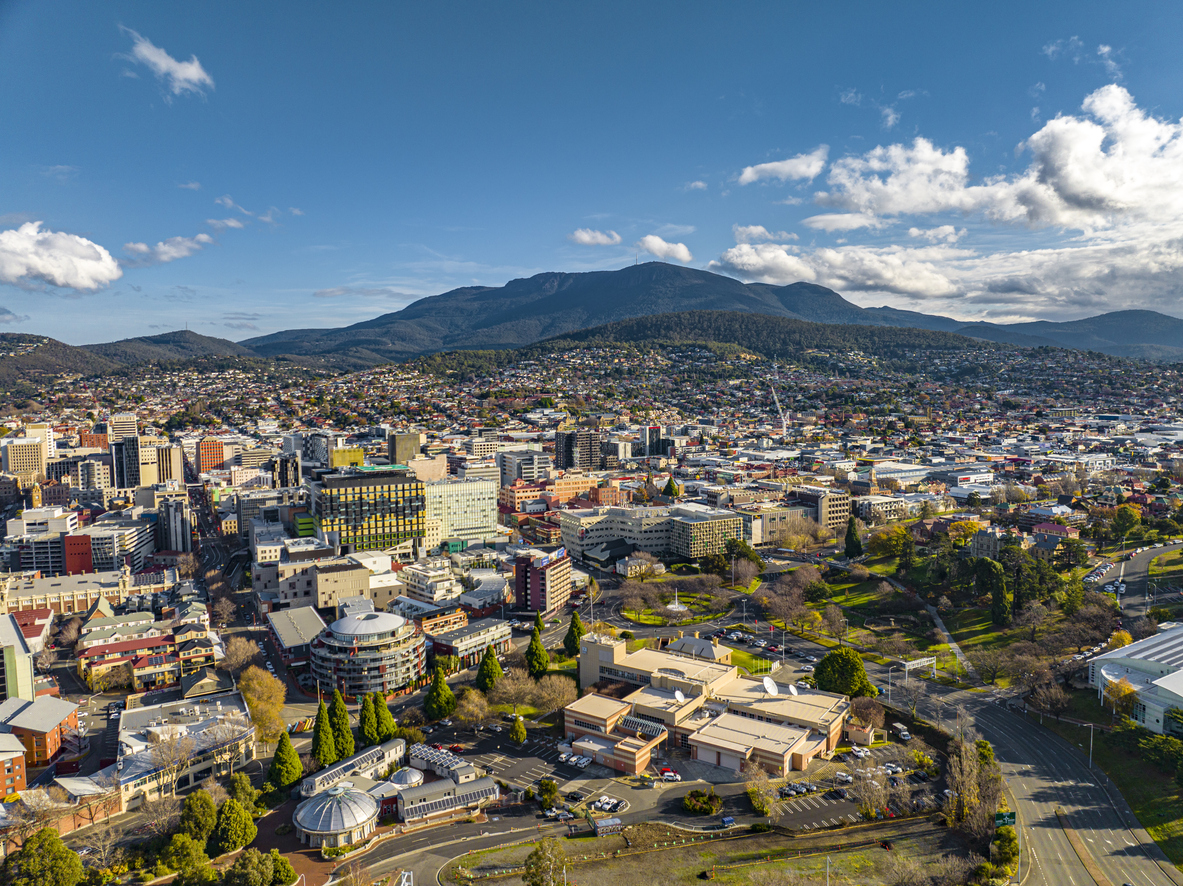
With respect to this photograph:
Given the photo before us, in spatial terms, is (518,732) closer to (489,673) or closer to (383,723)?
(489,673)

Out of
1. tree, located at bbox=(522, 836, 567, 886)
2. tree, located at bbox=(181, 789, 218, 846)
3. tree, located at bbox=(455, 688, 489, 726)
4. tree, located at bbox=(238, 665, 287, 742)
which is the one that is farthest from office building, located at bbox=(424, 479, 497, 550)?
tree, located at bbox=(522, 836, 567, 886)

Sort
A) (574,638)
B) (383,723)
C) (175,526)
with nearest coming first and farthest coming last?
(383,723), (574,638), (175,526)

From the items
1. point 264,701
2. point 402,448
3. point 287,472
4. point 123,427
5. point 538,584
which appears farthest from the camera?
point 123,427

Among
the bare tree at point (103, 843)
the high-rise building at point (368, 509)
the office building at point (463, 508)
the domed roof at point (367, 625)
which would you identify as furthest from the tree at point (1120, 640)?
the high-rise building at point (368, 509)

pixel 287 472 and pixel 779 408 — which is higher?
pixel 779 408

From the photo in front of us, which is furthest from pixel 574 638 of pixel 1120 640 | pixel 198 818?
pixel 1120 640

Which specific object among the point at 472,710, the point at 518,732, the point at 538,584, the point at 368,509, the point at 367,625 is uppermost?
the point at 368,509

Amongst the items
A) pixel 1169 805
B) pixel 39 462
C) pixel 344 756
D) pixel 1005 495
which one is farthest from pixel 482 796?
pixel 39 462

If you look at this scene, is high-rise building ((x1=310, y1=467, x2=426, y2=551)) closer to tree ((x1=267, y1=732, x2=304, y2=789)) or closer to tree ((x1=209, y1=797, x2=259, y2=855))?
tree ((x1=267, y1=732, x2=304, y2=789))

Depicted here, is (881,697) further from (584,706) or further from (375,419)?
(375,419)
